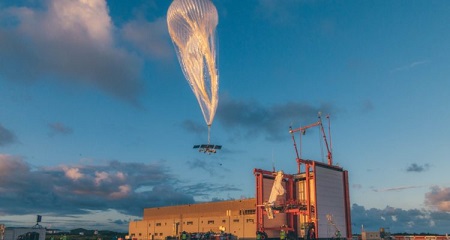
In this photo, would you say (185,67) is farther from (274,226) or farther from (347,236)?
(347,236)

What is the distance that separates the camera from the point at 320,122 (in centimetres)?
9794

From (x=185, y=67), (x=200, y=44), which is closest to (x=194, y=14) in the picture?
(x=200, y=44)

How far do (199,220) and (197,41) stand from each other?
84.0m

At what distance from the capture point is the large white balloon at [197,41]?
146 feet

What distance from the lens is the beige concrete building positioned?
105m

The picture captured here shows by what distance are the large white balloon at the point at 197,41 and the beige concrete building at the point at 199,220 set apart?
53363mm

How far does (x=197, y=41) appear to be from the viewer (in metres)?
47.0

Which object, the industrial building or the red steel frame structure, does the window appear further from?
the red steel frame structure

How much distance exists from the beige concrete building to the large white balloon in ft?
175

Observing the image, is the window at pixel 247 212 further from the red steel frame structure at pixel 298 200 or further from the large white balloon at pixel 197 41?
the large white balloon at pixel 197 41

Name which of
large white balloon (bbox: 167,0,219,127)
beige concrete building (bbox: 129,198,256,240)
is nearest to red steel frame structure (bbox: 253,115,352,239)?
beige concrete building (bbox: 129,198,256,240)

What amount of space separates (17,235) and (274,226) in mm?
53127

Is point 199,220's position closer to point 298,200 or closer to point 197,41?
point 298,200

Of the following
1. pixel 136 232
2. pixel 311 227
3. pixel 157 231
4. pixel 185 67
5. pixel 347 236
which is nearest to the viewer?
pixel 185 67
